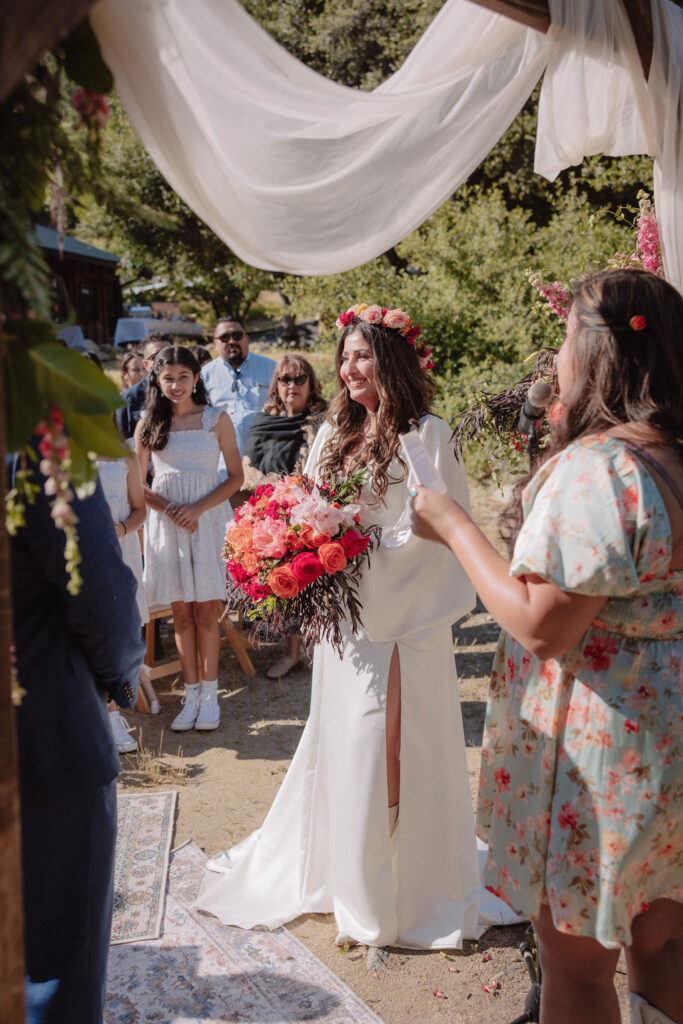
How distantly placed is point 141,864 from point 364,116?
310cm

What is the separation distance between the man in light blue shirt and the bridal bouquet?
384 cm

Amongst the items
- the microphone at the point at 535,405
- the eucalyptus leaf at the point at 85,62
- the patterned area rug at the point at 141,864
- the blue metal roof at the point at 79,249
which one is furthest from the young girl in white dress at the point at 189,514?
the blue metal roof at the point at 79,249

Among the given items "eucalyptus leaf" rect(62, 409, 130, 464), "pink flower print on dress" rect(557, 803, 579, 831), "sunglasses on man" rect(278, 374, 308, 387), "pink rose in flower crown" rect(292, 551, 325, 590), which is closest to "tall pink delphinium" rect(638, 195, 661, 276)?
"pink rose in flower crown" rect(292, 551, 325, 590)

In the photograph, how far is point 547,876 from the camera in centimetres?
196

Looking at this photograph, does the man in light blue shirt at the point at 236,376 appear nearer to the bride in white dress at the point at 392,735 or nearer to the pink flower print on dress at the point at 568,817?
the bride in white dress at the point at 392,735

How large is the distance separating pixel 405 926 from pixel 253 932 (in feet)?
1.90

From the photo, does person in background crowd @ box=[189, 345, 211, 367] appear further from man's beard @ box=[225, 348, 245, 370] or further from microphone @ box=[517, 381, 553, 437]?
microphone @ box=[517, 381, 553, 437]

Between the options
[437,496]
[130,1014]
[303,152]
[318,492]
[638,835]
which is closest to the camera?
[638,835]

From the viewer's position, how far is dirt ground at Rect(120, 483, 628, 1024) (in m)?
2.89

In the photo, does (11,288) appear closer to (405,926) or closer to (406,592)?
(406,592)

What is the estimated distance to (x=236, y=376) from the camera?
23.3 ft

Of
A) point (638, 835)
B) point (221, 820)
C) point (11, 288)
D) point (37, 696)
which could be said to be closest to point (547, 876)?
point (638, 835)

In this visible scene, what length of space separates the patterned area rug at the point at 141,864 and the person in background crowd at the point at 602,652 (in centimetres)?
182

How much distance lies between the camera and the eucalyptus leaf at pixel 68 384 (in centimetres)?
130
